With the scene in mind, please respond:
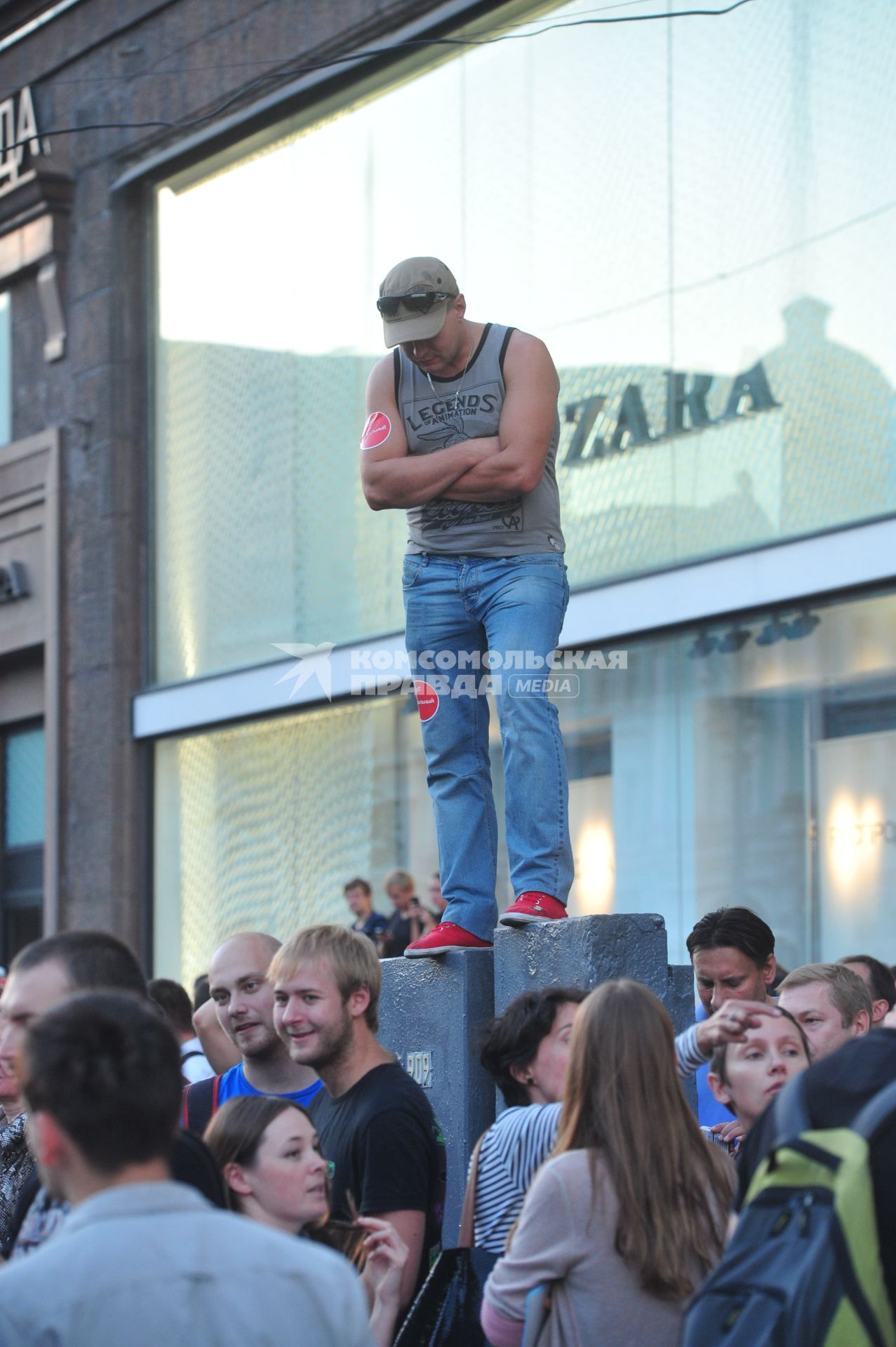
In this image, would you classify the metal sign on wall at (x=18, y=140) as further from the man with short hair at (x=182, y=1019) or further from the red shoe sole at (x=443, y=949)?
the red shoe sole at (x=443, y=949)

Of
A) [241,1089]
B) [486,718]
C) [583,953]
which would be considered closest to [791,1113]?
[583,953]

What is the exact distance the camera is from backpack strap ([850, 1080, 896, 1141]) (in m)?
2.53

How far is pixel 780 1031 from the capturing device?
12.3 ft

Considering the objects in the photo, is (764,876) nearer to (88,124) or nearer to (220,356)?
(220,356)

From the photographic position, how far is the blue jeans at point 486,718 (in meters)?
5.34

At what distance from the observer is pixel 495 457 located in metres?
5.35

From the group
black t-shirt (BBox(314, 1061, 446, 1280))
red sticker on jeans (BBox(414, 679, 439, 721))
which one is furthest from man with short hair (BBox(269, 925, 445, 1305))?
red sticker on jeans (BBox(414, 679, 439, 721))

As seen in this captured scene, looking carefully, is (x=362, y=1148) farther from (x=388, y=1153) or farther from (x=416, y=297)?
(x=416, y=297)

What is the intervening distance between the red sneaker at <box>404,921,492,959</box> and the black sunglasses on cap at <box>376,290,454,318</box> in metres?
1.89

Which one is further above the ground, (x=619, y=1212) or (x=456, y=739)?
(x=456, y=739)

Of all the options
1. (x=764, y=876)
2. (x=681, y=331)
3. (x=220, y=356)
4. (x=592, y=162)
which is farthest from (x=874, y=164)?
(x=220, y=356)

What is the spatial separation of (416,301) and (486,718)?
1.35 meters

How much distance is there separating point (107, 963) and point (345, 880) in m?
10.0

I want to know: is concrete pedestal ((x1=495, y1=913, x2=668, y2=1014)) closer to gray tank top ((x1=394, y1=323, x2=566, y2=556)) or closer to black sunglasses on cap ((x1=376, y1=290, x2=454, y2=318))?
gray tank top ((x1=394, y1=323, x2=566, y2=556))
